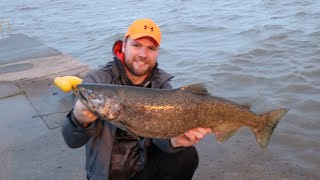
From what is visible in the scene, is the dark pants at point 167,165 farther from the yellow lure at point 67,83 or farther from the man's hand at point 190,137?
the yellow lure at point 67,83

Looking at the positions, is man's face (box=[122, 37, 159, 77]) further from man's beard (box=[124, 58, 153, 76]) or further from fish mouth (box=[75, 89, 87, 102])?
fish mouth (box=[75, 89, 87, 102])

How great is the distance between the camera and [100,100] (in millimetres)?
2982

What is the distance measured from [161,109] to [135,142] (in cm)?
Result: 69

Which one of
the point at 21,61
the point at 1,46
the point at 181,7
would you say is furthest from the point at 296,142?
the point at 181,7

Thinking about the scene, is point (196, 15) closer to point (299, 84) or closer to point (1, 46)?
point (1, 46)

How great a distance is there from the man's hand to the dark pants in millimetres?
239

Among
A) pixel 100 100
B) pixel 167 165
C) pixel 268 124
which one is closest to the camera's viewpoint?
pixel 100 100

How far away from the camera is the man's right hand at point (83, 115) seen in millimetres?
3044

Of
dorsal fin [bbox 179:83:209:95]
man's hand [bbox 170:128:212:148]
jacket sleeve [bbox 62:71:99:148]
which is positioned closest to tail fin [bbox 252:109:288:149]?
man's hand [bbox 170:128:212:148]

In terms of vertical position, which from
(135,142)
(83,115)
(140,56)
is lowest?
(135,142)

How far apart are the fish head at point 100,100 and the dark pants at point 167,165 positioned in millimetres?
932

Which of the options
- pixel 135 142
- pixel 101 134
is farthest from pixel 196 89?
pixel 101 134

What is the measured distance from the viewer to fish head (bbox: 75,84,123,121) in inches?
117

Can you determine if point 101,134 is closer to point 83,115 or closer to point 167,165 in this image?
point 83,115
